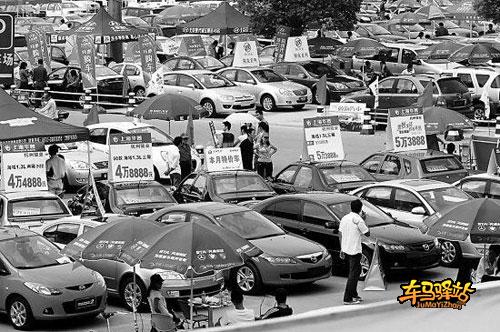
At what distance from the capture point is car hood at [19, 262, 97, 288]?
1434 centimetres

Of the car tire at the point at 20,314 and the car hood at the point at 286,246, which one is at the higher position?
the car hood at the point at 286,246

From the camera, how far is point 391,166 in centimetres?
2209

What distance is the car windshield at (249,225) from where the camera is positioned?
53.9 feet

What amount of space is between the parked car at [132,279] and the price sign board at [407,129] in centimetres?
840

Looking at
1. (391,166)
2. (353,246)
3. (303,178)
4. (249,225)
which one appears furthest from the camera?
(391,166)

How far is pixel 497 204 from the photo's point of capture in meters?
14.5

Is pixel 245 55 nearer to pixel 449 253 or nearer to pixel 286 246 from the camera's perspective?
pixel 449 253

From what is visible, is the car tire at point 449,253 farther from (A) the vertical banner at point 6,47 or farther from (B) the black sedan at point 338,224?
(A) the vertical banner at point 6,47

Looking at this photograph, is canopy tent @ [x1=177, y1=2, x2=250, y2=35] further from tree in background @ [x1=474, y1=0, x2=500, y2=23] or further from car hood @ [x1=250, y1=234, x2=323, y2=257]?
car hood @ [x1=250, y1=234, x2=323, y2=257]

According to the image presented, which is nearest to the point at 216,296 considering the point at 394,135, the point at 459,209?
the point at 459,209

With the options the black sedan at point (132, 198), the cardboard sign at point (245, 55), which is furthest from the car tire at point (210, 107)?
the black sedan at point (132, 198)

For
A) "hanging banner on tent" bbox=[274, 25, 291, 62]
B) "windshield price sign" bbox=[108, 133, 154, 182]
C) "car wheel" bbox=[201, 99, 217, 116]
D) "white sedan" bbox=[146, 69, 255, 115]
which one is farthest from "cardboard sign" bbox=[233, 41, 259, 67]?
"windshield price sign" bbox=[108, 133, 154, 182]

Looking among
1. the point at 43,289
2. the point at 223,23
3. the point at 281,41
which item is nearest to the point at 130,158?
the point at 43,289

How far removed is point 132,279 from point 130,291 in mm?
168
